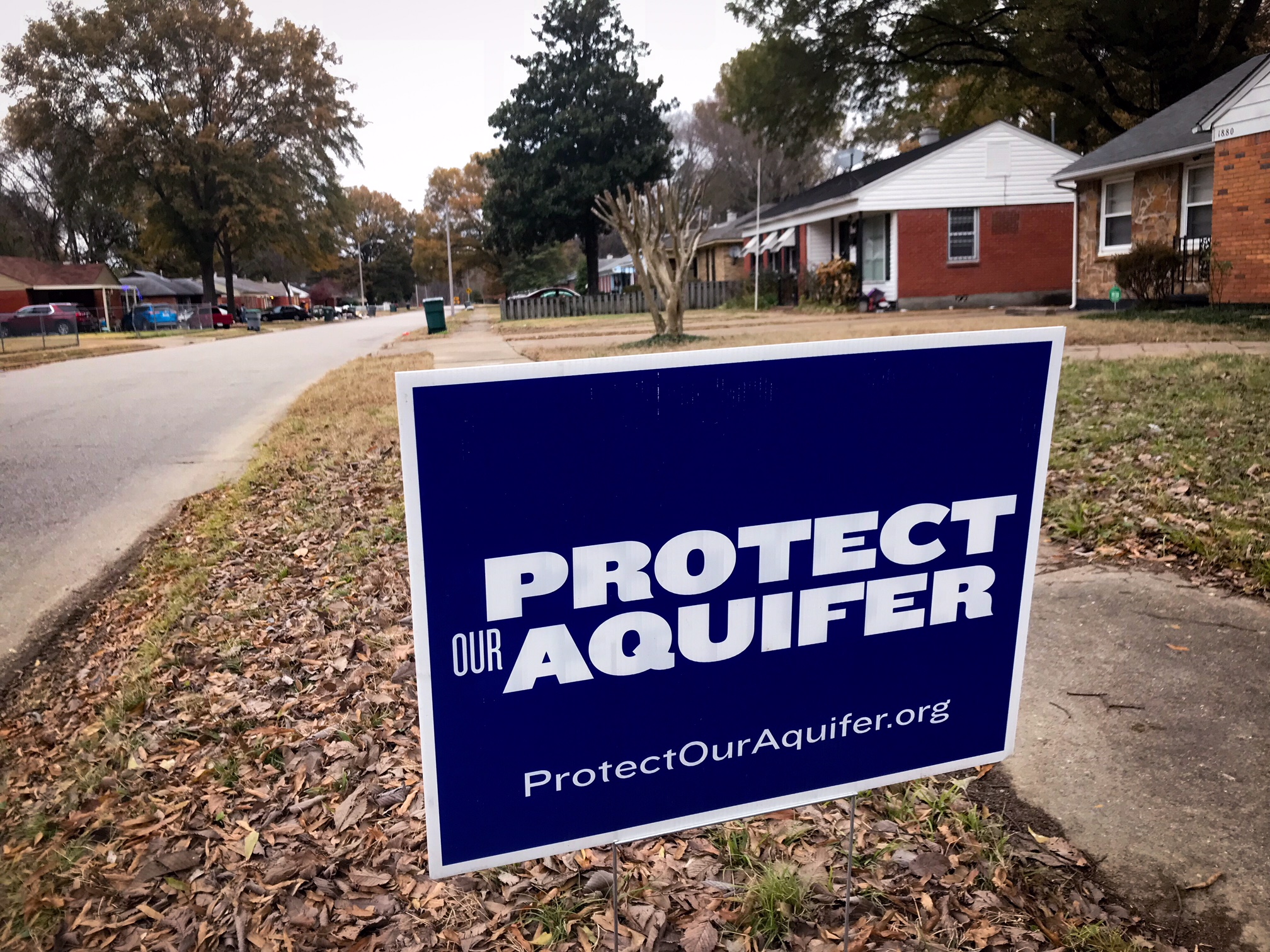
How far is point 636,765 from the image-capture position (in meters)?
1.75

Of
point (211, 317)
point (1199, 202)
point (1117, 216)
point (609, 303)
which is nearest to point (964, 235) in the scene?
point (1117, 216)

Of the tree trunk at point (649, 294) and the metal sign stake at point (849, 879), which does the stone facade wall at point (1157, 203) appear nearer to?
the tree trunk at point (649, 294)

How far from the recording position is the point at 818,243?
1284 inches

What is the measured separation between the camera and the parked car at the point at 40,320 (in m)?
37.3

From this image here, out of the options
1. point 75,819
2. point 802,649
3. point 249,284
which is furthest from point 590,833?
point 249,284

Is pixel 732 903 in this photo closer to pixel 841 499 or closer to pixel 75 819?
pixel 841 499

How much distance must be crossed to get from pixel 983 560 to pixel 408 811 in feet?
6.40

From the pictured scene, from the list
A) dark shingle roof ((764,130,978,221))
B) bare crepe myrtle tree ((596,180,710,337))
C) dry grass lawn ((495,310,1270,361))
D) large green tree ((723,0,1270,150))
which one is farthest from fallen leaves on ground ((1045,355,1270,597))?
large green tree ((723,0,1270,150))

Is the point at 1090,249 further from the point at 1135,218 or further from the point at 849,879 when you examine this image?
the point at 849,879

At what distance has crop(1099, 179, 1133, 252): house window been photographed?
20.5 metres

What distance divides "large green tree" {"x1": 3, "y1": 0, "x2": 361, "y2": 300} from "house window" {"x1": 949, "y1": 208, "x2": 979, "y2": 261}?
42.7m

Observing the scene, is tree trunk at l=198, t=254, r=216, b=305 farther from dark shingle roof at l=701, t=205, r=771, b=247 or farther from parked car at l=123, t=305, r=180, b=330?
→ dark shingle roof at l=701, t=205, r=771, b=247

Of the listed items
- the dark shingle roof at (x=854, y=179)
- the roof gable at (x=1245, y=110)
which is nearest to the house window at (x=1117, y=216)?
the roof gable at (x=1245, y=110)

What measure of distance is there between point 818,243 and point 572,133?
52.8 feet
